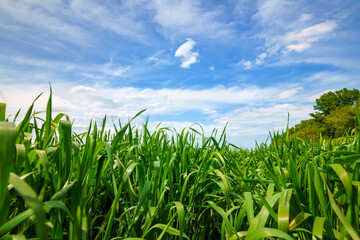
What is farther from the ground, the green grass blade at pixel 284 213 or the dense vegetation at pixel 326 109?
the dense vegetation at pixel 326 109

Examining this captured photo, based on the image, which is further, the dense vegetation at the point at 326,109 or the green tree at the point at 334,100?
the green tree at the point at 334,100

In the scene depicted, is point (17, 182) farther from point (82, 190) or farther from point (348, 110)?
point (348, 110)

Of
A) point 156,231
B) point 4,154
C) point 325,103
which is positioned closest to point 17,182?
point 4,154

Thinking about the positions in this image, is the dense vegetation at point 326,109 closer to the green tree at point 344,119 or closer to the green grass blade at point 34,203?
the green tree at point 344,119

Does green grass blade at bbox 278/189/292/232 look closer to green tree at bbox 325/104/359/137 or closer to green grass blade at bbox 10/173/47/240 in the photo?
green grass blade at bbox 10/173/47/240

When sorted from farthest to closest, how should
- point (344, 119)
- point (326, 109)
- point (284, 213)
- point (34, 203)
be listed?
point (326, 109), point (344, 119), point (284, 213), point (34, 203)

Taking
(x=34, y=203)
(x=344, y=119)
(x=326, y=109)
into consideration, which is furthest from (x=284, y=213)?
(x=326, y=109)

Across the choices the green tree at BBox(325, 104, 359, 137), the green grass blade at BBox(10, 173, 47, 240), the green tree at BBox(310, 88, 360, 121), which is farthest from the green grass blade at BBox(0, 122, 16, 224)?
the green tree at BBox(310, 88, 360, 121)

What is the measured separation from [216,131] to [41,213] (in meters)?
1.87

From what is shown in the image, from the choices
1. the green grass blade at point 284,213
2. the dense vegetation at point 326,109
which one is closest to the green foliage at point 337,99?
the dense vegetation at point 326,109

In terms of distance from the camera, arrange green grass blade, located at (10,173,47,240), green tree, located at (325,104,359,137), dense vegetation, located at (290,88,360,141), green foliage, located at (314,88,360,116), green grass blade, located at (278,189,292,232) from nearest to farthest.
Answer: green grass blade, located at (10,173,47,240), green grass blade, located at (278,189,292,232), green tree, located at (325,104,359,137), dense vegetation, located at (290,88,360,141), green foliage, located at (314,88,360,116)

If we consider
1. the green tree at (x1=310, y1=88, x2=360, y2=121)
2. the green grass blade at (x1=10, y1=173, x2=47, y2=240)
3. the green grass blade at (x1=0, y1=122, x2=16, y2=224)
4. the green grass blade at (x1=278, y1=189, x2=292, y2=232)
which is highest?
the green tree at (x1=310, y1=88, x2=360, y2=121)

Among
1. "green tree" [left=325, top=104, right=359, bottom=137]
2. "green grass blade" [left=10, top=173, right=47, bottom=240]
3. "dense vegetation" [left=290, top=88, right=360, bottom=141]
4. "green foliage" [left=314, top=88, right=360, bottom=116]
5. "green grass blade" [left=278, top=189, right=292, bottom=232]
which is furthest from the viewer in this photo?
"green foliage" [left=314, top=88, right=360, bottom=116]

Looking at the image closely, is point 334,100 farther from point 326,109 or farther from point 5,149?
point 5,149
